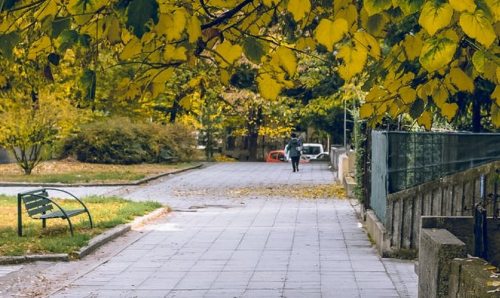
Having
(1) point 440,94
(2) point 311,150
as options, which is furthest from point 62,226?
(2) point 311,150

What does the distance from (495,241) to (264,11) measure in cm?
317

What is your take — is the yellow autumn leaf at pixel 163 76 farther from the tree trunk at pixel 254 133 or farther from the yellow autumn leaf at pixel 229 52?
the tree trunk at pixel 254 133

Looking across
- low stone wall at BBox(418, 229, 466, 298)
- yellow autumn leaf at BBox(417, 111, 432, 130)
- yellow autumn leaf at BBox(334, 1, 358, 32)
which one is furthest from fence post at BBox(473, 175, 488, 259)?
yellow autumn leaf at BBox(334, 1, 358, 32)

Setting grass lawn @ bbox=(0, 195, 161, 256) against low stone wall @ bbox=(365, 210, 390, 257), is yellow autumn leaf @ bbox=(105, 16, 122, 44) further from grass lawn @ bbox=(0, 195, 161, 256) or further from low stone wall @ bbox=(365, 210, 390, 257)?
low stone wall @ bbox=(365, 210, 390, 257)

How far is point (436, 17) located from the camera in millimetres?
3826

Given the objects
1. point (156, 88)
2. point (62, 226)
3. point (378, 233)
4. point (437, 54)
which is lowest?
point (62, 226)

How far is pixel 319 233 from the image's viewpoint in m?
15.5

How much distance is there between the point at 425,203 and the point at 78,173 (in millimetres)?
23306

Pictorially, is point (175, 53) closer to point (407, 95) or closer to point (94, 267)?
point (407, 95)

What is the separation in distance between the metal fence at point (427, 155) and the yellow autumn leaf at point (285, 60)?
7931 millimetres

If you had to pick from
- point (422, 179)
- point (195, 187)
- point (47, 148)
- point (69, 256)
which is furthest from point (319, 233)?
point (47, 148)

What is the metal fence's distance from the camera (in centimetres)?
1218

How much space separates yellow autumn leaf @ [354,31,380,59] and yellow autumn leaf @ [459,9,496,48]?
58 cm

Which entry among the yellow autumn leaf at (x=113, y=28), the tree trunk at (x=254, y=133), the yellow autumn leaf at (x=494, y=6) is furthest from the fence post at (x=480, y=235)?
the tree trunk at (x=254, y=133)
